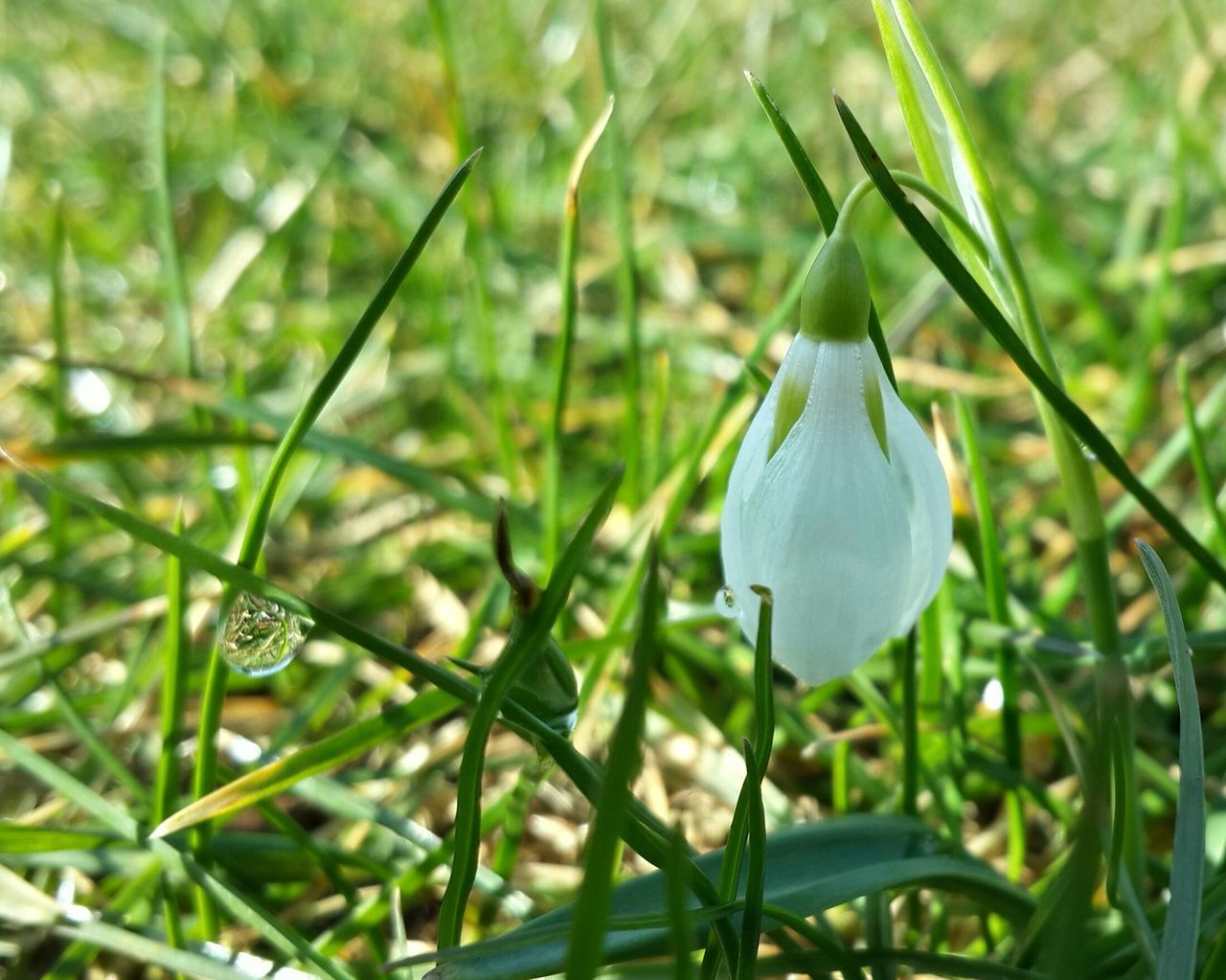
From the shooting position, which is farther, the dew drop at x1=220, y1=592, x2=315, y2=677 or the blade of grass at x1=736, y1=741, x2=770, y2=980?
the dew drop at x1=220, y1=592, x2=315, y2=677

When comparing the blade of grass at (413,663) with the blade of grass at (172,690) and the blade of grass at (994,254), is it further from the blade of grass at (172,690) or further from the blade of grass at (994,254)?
the blade of grass at (994,254)

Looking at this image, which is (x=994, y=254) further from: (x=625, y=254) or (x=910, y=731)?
(x=625, y=254)

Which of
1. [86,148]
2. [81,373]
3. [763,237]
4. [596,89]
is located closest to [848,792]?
[763,237]

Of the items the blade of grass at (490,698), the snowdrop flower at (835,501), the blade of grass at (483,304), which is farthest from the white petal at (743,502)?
the blade of grass at (483,304)

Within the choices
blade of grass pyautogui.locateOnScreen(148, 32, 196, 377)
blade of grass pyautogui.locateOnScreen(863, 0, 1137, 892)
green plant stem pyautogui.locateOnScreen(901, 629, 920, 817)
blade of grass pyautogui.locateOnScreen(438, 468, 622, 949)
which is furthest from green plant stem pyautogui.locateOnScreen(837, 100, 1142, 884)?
blade of grass pyautogui.locateOnScreen(148, 32, 196, 377)

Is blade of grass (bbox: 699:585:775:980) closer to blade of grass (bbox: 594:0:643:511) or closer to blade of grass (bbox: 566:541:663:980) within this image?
blade of grass (bbox: 566:541:663:980)

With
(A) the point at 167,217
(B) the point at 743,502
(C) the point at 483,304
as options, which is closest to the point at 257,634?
(B) the point at 743,502
